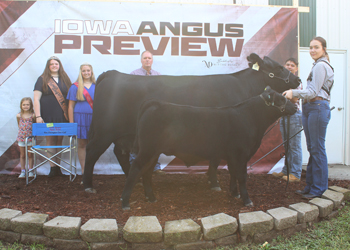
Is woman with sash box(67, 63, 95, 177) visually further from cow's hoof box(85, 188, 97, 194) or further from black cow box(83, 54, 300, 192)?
cow's hoof box(85, 188, 97, 194)

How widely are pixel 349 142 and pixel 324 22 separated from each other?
292 cm

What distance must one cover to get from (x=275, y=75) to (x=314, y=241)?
2.51m

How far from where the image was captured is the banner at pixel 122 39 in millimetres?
5266

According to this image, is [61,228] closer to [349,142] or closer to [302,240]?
[302,240]

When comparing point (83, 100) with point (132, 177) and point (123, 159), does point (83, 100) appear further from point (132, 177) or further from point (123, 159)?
point (132, 177)

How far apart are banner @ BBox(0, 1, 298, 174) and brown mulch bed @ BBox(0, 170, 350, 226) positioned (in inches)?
43.6

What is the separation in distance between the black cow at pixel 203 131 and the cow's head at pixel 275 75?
3.27 feet

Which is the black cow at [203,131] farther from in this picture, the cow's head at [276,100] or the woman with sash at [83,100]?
the woman with sash at [83,100]

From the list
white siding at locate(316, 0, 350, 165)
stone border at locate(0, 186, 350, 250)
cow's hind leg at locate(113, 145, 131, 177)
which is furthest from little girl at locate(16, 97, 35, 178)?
white siding at locate(316, 0, 350, 165)

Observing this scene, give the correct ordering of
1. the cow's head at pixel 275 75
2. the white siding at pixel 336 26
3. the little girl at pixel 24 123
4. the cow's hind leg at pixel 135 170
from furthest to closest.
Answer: the white siding at pixel 336 26
the little girl at pixel 24 123
the cow's head at pixel 275 75
the cow's hind leg at pixel 135 170

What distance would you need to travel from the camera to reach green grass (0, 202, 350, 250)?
256 cm

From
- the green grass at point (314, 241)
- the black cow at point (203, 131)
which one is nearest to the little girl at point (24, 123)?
the green grass at point (314, 241)

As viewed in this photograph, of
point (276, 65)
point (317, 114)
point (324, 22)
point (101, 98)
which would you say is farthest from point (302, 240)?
point (324, 22)

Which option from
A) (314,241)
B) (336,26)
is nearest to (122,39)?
(314,241)
